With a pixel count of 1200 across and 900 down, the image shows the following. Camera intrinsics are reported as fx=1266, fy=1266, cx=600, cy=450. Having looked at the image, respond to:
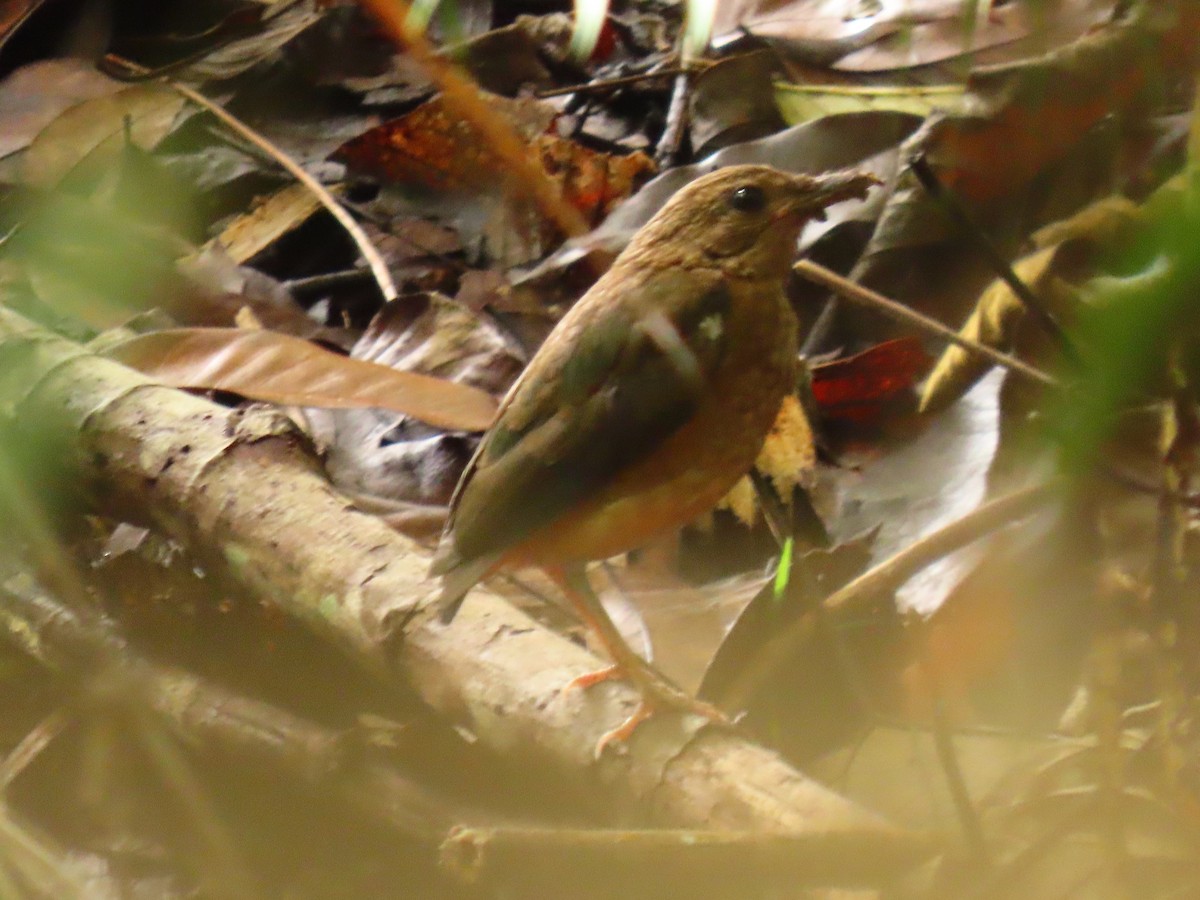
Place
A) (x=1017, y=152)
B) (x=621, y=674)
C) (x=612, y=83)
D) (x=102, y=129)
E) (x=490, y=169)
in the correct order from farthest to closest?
(x=102, y=129) < (x=490, y=169) < (x=612, y=83) < (x=1017, y=152) < (x=621, y=674)

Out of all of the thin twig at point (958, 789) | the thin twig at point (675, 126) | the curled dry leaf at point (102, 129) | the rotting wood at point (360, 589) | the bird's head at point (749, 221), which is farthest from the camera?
the curled dry leaf at point (102, 129)

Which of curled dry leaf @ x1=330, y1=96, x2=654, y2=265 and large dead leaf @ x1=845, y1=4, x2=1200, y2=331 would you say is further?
curled dry leaf @ x1=330, y1=96, x2=654, y2=265

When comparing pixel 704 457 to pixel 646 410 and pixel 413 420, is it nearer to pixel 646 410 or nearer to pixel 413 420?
pixel 646 410

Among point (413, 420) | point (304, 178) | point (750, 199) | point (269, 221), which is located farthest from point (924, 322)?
point (269, 221)

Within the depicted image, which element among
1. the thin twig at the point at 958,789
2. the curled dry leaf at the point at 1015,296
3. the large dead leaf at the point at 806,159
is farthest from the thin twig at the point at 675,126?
the thin twig at the point at 958,789

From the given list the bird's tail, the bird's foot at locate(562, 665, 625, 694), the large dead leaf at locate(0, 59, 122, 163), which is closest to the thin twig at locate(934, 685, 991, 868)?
the bird's foot at locate(562, 665, 625, 694)

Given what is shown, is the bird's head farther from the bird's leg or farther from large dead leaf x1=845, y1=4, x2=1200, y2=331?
the bird's leg

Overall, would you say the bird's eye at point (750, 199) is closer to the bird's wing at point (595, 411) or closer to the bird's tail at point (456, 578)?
the bird's wing at point (595, 411)
